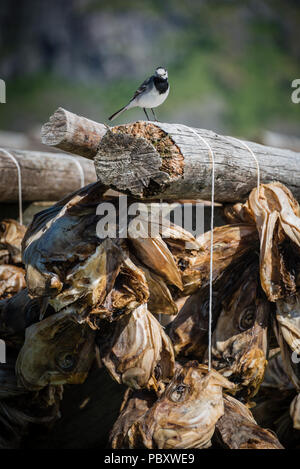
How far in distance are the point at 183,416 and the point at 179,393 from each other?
0.12 metres

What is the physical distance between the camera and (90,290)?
1900 mm

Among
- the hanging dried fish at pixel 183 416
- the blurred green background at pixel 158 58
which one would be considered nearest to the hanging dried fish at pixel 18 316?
the hanging dried fish at pixel 183 416

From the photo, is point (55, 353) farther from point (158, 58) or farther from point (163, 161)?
point (158, 58)

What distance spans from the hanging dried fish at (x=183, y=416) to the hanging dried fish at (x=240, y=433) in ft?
0.30

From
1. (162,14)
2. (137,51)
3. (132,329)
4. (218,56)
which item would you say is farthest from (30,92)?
(132,329)

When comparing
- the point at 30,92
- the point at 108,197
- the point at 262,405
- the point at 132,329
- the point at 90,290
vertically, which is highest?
the point at 30,92

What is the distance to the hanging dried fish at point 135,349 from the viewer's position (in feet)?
6.67

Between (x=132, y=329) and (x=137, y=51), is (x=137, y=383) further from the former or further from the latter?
(x=137, y=51)

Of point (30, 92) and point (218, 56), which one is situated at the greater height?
point (218, 56)

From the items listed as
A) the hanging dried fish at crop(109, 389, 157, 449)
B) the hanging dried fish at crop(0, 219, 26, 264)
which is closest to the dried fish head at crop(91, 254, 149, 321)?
the hanging dried fish at crop(109, 389, 157, 449)

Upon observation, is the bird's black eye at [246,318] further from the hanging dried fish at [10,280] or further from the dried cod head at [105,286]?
the hanging dried fish at [10,280]

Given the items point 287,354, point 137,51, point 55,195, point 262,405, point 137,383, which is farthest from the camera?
point 137,51

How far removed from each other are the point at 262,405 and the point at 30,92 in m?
25.8

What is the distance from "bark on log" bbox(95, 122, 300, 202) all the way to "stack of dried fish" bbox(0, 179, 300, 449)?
0.18m
